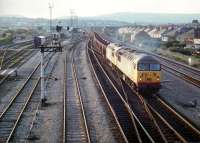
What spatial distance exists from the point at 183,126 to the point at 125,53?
1334 centimetres

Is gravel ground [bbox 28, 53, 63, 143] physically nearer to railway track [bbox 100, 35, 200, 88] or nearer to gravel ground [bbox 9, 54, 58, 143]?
gravel ground [bbox 9, 54, 58, 143]

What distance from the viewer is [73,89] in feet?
106

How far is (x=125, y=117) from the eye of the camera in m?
22.4

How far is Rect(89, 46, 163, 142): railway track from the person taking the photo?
18578 millimetres

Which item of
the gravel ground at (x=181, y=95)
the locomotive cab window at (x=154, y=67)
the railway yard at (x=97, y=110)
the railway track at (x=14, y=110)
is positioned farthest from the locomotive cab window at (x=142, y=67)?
the railway track at (x=14, y=110)

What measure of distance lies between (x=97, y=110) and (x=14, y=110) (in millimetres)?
5094

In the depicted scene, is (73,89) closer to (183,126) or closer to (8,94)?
(8,94)

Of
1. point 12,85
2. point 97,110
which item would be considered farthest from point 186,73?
point 97,110

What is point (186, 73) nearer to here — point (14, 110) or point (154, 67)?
point (154, 67)

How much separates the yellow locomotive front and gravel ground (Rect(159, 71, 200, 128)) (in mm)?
1572

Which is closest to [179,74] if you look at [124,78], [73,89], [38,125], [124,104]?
[124,78]

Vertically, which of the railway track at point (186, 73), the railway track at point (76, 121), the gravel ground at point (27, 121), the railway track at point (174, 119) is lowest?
the gravel ground at point (27, 121)

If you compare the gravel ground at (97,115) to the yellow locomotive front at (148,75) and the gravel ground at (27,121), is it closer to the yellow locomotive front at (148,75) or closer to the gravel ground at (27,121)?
the yellow locomotive front at (148,75)

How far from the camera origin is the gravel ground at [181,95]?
24214mm
